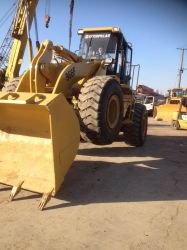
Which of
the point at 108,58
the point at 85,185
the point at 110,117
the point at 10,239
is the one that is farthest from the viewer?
the point at 108,58

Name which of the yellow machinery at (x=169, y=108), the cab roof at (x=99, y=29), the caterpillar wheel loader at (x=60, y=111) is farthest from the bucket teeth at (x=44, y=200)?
the yellow machinery at (x=169, y=108)

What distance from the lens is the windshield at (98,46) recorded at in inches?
299

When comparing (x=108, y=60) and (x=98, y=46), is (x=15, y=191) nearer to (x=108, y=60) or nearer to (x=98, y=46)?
(x=108, y=60)

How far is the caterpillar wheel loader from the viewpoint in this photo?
4.14m

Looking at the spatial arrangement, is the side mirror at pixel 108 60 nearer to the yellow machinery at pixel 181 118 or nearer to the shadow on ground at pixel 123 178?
the shadow on ground at pixel 123 178

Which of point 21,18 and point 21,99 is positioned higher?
point 21,18

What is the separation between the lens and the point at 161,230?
11.0ft

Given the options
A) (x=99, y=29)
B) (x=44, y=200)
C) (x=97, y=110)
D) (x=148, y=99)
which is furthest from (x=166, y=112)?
(x=44, y=200)

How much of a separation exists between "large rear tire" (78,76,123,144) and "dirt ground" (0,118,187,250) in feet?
1.94

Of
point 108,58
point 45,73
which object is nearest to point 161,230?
point 45,73

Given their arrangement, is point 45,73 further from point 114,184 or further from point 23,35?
point 23,35

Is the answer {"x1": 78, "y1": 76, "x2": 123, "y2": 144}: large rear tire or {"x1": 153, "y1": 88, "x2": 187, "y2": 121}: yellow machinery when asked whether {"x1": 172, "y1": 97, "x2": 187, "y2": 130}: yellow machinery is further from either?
{"x1": 78, "y1": 76, "x2": 123, "y2": 144}: large rear tire

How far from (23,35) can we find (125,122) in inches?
285

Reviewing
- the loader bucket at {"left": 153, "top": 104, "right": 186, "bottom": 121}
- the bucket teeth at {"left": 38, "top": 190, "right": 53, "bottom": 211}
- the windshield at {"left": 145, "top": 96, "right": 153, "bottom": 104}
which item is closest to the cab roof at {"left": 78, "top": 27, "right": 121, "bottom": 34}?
the bucket teeth at {"left": 38, "top": 190, "right": 53, "bottom": 211}
